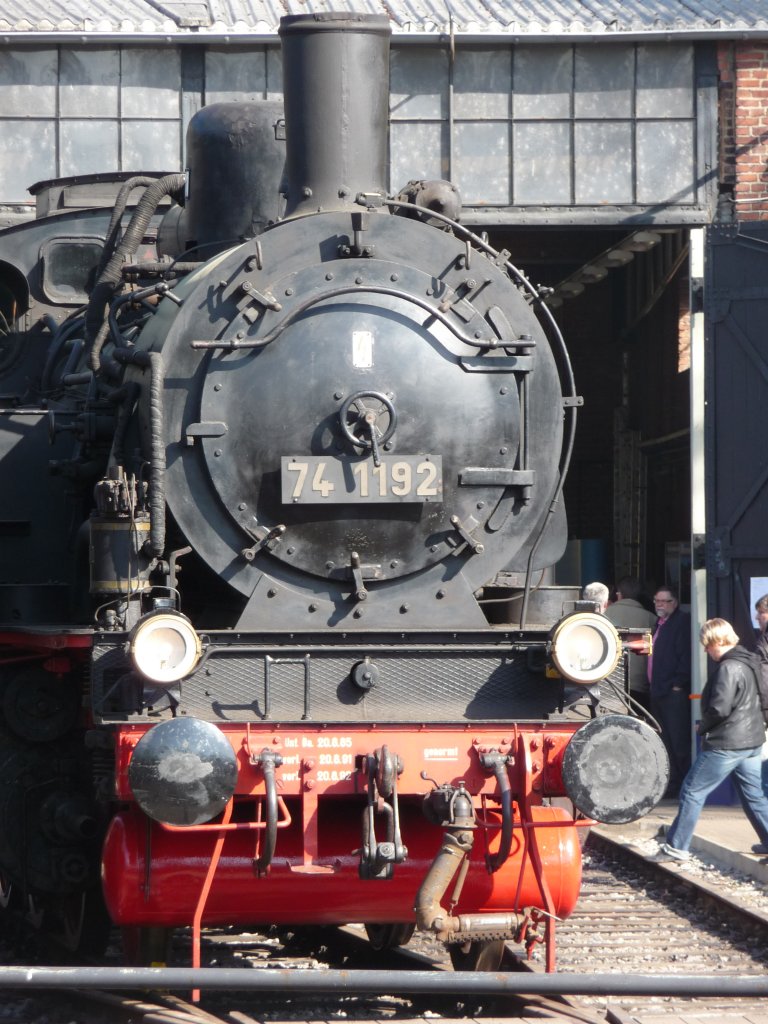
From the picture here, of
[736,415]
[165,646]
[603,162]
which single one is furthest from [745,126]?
[165,646]

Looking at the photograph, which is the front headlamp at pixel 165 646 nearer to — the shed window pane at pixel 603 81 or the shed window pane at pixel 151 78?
the shed window pane at pixel 151 78

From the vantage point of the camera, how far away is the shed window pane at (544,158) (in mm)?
11750

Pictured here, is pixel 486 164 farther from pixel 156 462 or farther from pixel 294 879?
pixel 294 879

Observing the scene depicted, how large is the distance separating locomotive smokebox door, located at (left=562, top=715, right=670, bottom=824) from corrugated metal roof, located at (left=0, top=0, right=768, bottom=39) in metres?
7.47

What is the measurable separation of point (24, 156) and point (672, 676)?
6068mm

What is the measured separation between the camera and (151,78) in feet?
38.6

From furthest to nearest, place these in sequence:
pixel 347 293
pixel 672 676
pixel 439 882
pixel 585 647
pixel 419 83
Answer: pixel 419 83 < pixel 672 676 < pixel 347 293 < pixel 585 647 < pixel 439 882

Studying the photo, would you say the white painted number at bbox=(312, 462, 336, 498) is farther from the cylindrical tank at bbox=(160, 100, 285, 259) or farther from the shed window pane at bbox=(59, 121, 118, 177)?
the shed window pane at bbox=(59, 121, 118, 177)

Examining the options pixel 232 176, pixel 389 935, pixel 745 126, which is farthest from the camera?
pixel 745 126

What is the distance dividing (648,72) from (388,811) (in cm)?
818

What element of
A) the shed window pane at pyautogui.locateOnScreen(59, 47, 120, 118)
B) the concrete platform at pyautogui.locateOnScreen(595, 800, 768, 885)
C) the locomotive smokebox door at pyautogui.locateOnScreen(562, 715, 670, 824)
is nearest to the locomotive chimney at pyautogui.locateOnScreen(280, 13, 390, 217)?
the locomotive smokebox door at pyautogui.locateOnScreen(562, 715, 670, 824)

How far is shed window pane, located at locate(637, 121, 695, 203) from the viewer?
460 inches

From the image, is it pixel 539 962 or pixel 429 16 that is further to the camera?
pixel 429 16

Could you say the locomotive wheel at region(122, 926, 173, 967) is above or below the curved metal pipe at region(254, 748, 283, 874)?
below
